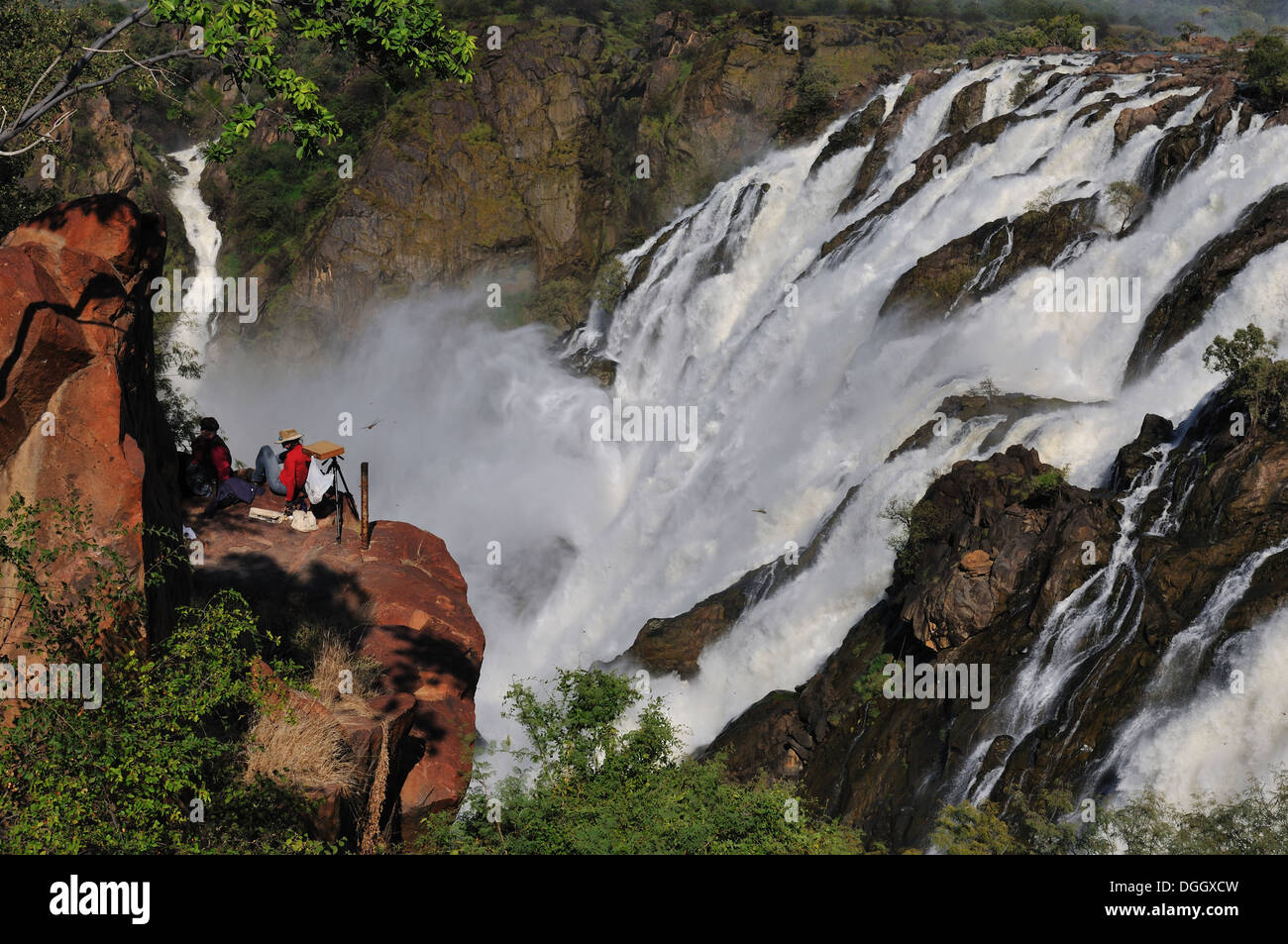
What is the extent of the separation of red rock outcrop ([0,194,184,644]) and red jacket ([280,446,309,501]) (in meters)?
3.79

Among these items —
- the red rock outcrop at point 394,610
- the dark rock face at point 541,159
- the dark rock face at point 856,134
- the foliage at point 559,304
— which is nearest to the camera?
the red rock outcrop at point 394,610

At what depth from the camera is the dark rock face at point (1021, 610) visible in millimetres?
15156

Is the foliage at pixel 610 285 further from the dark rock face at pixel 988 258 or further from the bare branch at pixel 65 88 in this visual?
the bare branch at pixel 65 88

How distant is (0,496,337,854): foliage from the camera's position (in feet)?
24.2

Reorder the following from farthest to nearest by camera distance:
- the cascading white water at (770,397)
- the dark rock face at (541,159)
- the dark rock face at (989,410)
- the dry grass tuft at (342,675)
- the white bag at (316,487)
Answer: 1. the dark rock face at (541,159)
2. the cascading white water at (770,397)
3. the dark rock face at (989,410)
4. the white bag at (316,487)
5. the dry grass tuft at (342,675)

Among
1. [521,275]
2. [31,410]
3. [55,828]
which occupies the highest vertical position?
[521,275]

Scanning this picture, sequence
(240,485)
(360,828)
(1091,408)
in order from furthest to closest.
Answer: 1. (1091,408)
2. (240,485)
3. (360,828)

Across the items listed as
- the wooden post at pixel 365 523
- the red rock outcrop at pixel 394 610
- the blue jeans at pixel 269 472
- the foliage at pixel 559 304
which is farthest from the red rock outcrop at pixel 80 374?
the foliage at pixel 559 304

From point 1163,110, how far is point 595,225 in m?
29.6

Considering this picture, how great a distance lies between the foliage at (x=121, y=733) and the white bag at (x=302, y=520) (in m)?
5.50

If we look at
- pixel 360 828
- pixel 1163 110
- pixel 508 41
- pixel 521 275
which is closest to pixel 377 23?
pixel 360 828

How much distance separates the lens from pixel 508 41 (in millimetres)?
54781

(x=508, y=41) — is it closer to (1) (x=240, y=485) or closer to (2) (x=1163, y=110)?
(2) (x=1163, y=110)

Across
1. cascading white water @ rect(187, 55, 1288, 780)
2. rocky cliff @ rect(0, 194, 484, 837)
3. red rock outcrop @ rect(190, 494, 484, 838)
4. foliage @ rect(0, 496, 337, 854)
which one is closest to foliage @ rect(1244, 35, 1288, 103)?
cascading white water @ rect(187, 55, 1288, 780)
